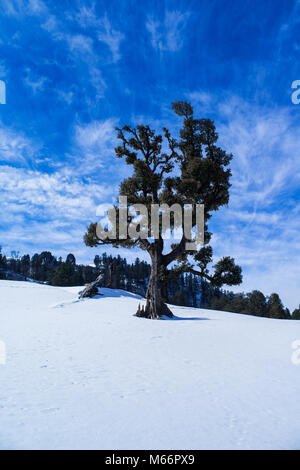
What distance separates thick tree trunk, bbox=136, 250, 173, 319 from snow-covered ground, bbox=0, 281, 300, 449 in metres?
6.22

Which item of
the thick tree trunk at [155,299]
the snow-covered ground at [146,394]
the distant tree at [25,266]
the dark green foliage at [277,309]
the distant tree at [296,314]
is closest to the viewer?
the snow-covered ground at [146,394]

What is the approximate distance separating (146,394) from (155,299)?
10338mm

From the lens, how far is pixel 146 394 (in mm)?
3432

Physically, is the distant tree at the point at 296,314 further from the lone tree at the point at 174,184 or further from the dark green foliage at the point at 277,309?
the lone tree at the point at 174,184

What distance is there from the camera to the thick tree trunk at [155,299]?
13.1 meters

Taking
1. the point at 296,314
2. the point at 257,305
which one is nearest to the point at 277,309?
the point at 257,305

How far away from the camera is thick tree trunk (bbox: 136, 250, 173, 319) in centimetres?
1309

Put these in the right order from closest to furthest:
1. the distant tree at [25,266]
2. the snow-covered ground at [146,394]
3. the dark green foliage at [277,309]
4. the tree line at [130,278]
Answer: the snow-covered ground at [146,394]
the dark green foliage at [277,309]
the tree line at [130,278]
the distant tree at [25,266]

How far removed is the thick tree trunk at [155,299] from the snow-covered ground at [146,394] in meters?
6.22

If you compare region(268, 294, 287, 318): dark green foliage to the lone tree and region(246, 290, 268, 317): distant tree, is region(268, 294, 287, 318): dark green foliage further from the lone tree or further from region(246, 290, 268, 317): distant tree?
the lone tree

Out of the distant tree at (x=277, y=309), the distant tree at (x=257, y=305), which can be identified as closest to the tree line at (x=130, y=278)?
the distant tree at (x=257, y=305)

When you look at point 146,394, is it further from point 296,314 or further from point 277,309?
point 296,314

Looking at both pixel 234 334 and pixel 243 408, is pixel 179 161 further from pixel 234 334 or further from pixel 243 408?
pixel 243 408

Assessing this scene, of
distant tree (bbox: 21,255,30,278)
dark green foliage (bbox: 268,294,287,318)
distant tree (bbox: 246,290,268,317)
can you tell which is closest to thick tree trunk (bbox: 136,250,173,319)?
dark green foliage (bbox: 268,294,287,318)
